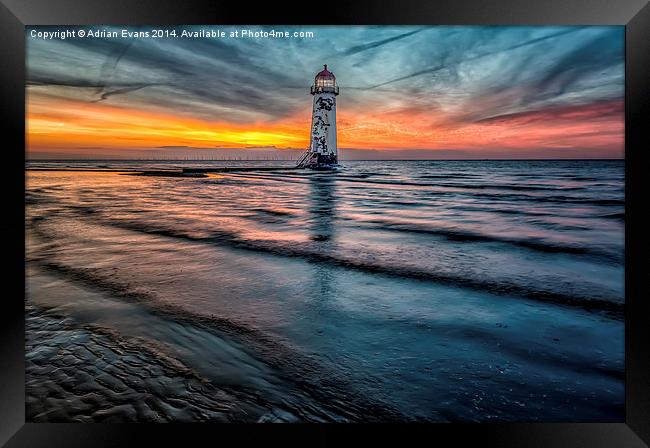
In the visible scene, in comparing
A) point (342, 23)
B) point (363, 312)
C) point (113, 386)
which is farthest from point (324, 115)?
point (113, 386)

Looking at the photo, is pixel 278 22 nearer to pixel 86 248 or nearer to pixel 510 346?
pixel 510 346

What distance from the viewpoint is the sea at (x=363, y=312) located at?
217 centimetres

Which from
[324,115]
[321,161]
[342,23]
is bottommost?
[342,23]

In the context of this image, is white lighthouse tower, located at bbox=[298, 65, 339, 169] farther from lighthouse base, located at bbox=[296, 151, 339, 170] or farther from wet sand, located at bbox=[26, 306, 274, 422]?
wet sand, located at bbox=[26, 306, 274, 422]

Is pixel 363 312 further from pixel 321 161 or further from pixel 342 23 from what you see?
pixel 321 161

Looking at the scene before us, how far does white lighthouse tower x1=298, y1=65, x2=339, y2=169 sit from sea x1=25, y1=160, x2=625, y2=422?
2195cm

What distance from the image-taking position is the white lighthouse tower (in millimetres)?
28341

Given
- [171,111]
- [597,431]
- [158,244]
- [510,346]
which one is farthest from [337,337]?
[171,111]

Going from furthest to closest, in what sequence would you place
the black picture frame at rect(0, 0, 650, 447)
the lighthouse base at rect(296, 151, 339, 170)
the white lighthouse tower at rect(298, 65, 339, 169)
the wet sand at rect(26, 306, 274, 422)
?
the lighthouse base at rect(296, 151, 339, 170) → the white lighthouse tower at rect(298, 65, 339, 169) → the black picture frame at rect(0, 0, 650, 447) → the wet sand at rect(26, 306, 274, 422)

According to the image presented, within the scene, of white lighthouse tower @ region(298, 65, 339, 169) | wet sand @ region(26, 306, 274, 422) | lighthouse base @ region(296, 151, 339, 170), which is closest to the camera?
wet sand @ region(26, 306, 274, 422)

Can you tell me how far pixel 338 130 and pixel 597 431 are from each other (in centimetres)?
2865

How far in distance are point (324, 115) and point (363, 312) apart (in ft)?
86.6

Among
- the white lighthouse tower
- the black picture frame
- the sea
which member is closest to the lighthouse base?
the white lighthouse tower

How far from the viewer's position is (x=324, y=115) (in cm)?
2830
